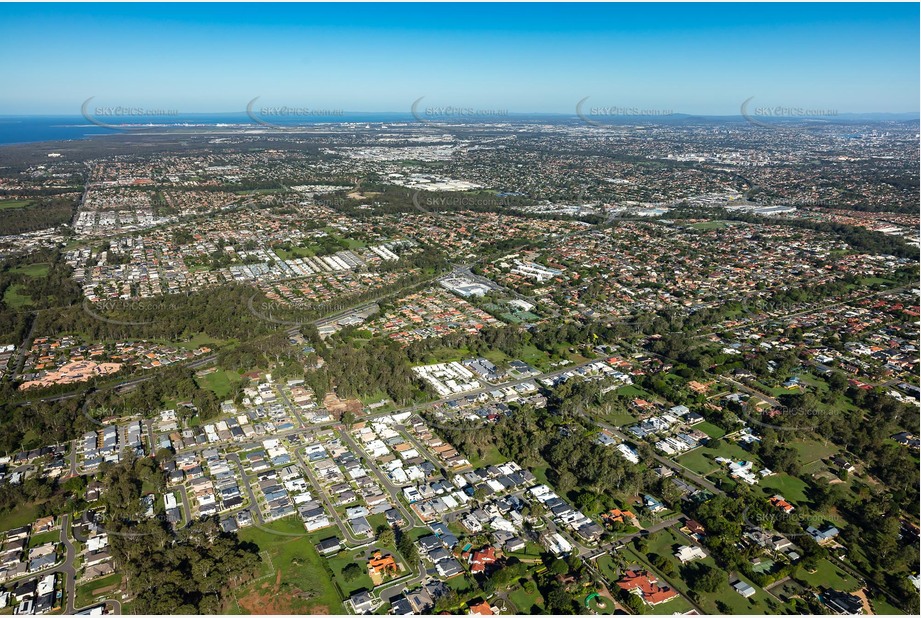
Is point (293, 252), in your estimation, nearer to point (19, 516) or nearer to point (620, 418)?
point (19, 516)

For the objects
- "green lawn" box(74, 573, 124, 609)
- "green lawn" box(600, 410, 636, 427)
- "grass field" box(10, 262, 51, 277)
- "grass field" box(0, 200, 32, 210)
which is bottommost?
"green lawn" box(600, 410, 636, 427)

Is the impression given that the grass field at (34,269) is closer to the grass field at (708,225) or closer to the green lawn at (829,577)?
the green lawn at (829,577)

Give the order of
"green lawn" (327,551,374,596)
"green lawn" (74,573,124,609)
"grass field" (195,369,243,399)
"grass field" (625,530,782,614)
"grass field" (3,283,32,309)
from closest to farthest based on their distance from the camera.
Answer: "green lawn" (74,573,124,609) < "grass field" (625,530,782,614) < "green lawn" (327,551,374,596) < "grass field" (195,369,243,399) < "grass field" (3,283,32,309)

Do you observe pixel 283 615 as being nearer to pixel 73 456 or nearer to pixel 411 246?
pixel 73 456

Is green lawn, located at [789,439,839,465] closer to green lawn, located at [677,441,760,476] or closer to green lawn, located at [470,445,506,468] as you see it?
green lawn, located at [677,441,760,476]

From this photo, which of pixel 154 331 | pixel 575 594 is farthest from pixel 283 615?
pixel 154 331

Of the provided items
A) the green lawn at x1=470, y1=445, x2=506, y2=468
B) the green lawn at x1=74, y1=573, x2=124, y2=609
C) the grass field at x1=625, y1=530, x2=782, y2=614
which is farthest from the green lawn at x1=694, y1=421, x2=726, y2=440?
the green lawn at x1=74, y1=573, x2=124, y2=609

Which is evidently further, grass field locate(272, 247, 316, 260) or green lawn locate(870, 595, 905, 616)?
grass field locate(272, 247, 316, 260)

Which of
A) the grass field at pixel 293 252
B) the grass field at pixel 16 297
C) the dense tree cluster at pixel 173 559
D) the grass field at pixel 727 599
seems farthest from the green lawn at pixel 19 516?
the grass field at pixel 293 252

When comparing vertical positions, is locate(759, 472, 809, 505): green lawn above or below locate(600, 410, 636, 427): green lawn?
below
